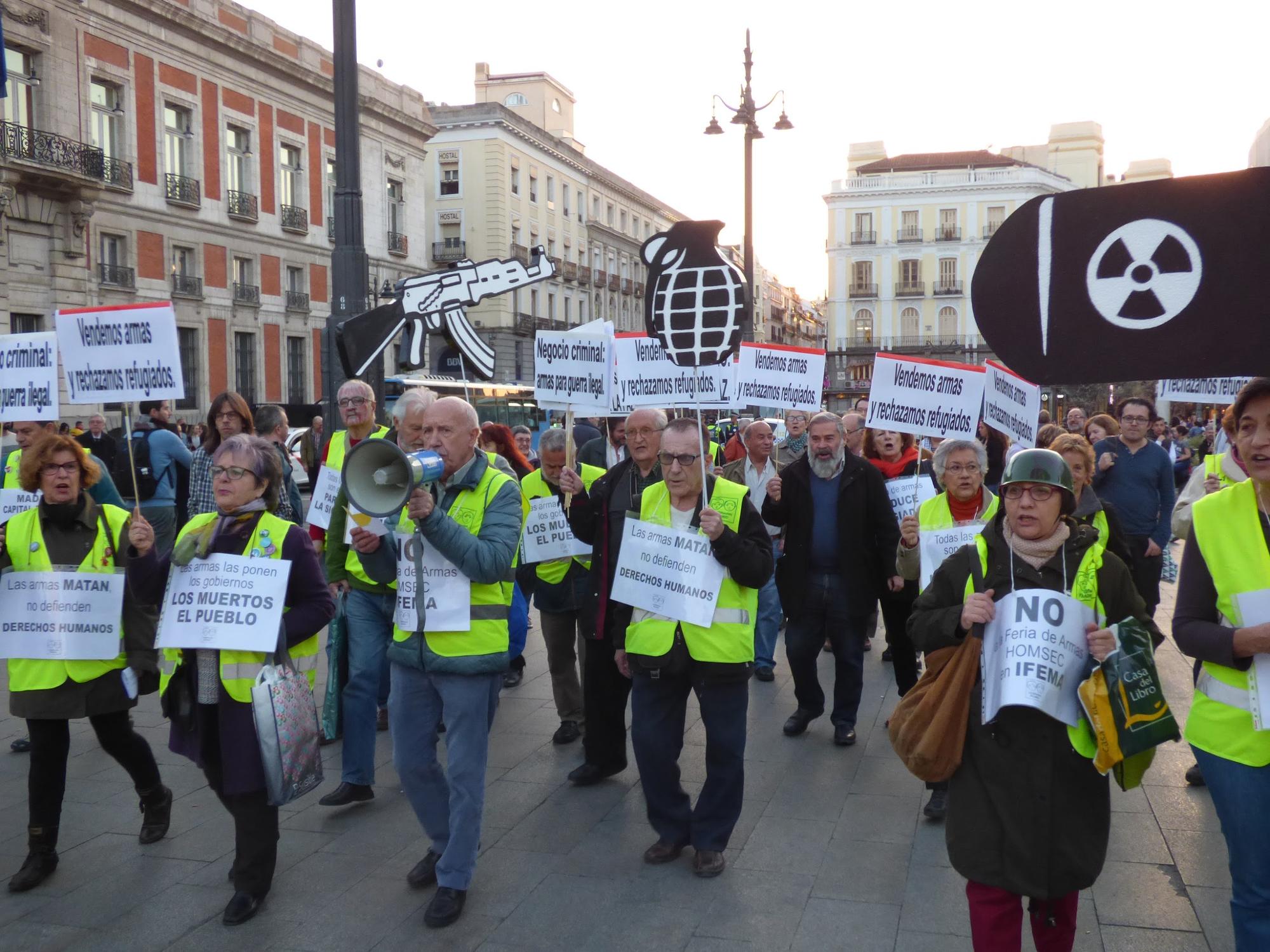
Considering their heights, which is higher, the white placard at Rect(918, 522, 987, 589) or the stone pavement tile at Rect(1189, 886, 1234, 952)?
the white placard at Rect(918, 522, 987, 589)

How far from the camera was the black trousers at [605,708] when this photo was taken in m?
5.68

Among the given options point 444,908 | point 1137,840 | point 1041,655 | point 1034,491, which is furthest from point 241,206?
point 1041,655

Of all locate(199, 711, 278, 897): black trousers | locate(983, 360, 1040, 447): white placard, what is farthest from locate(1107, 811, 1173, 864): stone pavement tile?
locate(199, 711, 278, 897): black trousers

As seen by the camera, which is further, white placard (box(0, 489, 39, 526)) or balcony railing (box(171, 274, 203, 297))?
balcony railing (box(171, 274, 203, 297))

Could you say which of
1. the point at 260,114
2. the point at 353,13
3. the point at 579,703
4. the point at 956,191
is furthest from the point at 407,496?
the point at 956,191

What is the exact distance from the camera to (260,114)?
34.9 metres

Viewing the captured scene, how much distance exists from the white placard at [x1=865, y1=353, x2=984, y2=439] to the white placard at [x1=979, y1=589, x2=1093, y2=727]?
3139 millimetres

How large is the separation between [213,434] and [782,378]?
14.2 ft

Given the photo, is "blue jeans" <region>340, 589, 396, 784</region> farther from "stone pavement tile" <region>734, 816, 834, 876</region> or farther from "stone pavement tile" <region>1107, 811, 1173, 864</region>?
"stone pavement tile" <region>1107, 811, 1173, 864</region>

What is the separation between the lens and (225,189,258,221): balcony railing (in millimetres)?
33812

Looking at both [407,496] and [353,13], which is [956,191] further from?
[407,496]

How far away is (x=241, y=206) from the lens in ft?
112

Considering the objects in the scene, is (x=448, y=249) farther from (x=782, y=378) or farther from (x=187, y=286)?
(x=782, y=378)

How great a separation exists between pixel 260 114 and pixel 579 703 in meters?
32.9
